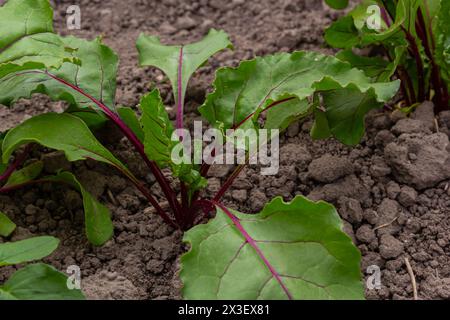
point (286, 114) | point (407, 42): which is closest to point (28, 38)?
point (286, 114)

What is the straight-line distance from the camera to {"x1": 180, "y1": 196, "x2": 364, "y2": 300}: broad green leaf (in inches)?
69.6

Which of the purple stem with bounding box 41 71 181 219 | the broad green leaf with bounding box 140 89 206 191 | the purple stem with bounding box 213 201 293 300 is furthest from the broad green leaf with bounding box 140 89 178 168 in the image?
the purple stem with bounding box 213 201 293 300

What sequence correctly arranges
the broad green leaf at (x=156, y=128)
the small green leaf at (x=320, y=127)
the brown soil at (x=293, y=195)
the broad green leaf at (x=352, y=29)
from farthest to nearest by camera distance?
1. the broad green leaf at (x=352, y=29)
2. the small green leaf at (x=320, y=127)
3. the brown soil at (x=293, y=195)
4. the broad green leaf at (x=156, y=128)

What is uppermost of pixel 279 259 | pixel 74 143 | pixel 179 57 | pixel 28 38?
pixel 28 38

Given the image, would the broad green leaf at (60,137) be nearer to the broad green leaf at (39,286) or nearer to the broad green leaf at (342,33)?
the broad green leaf at (39,286)

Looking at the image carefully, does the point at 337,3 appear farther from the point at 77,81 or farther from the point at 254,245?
the point at 254,245

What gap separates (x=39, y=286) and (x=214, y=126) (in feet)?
2.42

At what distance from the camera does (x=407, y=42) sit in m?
2.33

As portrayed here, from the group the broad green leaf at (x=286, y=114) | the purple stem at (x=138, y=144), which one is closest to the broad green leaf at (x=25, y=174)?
the purple stem at (x=138, y=144)

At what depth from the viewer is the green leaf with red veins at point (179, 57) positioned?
234 centimetres

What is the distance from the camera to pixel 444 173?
2232mm

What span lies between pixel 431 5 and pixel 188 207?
3.60ft

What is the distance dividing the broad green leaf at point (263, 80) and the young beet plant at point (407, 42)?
0.20 metres

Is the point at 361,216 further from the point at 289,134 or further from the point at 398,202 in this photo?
the point at 289,134
